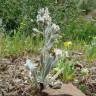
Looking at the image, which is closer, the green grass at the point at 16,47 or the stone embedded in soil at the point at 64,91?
the stone embedded in soil at the point at 64,91

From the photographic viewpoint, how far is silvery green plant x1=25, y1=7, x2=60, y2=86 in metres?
3.68

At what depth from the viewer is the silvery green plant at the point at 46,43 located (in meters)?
3.68

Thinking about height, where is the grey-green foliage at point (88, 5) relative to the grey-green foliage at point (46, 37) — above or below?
below

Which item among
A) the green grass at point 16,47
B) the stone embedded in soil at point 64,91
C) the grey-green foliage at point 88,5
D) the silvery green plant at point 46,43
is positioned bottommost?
the grey-green foliage at point 88,5

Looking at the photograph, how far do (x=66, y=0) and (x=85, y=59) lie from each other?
4.45m

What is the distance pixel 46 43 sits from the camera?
12.3ft

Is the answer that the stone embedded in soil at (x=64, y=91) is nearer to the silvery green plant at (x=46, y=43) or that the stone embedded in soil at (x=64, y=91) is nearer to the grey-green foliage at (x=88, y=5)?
the silvery green plant at (x=46, y=43)

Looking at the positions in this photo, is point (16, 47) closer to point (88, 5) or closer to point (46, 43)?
point (46, 43)

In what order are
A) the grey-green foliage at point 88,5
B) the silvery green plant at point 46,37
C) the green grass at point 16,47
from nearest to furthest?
the silvery green plant at point 46,37
the green grass at point 16,47
the grey-green foliage at point 88,5

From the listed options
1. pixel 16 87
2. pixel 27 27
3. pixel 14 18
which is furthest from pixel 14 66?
pixel 14 18

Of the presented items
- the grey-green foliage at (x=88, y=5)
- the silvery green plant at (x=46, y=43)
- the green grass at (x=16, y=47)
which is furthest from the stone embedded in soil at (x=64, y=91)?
the grey-green foliage at (x=88, y=5)

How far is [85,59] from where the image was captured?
5414mm

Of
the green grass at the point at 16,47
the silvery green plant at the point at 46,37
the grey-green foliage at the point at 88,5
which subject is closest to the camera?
the silvery green plant at the point at 46,37

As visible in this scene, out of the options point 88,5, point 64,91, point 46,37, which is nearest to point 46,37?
point 46,37
